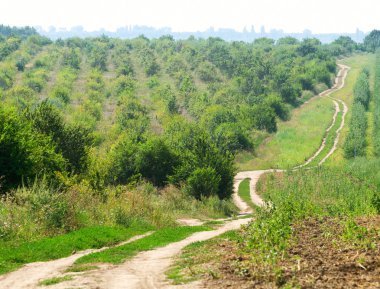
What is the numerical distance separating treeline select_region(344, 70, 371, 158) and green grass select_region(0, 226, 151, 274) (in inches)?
2802

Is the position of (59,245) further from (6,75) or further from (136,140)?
(6,75)

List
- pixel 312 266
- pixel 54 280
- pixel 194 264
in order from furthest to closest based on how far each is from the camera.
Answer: pixel 194 264 → pixel 54 280 → pixel 312 266

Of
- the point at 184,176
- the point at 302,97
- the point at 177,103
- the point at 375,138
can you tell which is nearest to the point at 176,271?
the point at 184,176

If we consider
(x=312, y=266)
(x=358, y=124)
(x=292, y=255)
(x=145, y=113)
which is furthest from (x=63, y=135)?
(x=358, y=124)

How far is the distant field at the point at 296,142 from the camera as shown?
9744cm

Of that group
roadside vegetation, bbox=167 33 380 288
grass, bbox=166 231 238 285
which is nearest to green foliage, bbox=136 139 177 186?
roadside vegetation, bbox=167 33 380 288

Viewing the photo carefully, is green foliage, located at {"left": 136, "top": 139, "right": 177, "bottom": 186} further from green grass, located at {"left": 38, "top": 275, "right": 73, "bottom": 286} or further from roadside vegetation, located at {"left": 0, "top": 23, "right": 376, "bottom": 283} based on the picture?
green grass, located at {"left": 38, "top": 275, "right": 73, "bottom": 286}

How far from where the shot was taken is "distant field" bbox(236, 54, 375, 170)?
97438mm

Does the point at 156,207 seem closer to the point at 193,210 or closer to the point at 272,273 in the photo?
the point at 193,210

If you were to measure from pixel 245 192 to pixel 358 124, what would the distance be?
45.8 m

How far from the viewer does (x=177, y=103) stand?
430ft

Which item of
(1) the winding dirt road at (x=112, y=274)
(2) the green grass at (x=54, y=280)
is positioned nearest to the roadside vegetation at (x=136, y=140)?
(1) the winding dirt road at (x=112, y=274)

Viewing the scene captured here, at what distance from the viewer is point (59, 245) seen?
23.6 metres

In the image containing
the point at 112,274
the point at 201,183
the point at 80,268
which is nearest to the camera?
the point at 112,274
